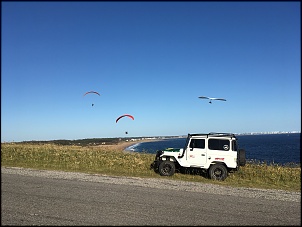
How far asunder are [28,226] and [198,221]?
477 cm

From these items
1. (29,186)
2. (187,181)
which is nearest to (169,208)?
(187,181)

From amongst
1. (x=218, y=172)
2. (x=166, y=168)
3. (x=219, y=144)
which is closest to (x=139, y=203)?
(x=166, y=168)

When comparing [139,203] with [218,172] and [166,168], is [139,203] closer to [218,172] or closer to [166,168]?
[166,168]

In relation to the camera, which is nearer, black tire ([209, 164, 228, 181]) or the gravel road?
the gravel road

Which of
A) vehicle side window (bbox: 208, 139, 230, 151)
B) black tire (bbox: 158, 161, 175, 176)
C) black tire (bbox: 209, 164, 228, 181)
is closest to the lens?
black tire (bbox: 209, 164, 228, 181)

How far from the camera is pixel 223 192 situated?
12.2 meters

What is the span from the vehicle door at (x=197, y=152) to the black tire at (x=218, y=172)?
2.43 feet

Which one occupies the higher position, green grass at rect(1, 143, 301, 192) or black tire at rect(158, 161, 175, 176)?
black tire at rect(158, 161, 175, 176)

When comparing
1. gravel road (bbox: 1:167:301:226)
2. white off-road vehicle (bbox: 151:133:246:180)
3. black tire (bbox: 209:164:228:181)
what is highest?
white off-road vehicle (bbox: 151:133:246:180)

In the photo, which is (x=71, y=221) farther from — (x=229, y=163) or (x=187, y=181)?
(x=229, y=163)

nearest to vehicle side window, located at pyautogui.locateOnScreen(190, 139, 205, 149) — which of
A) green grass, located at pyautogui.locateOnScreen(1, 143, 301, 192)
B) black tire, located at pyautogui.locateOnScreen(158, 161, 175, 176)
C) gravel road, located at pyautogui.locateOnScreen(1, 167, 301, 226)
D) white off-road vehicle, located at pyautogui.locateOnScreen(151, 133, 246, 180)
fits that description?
white off-road vehicle, located at pyautogui.locateOnScreen(151, 133, 246, 180)

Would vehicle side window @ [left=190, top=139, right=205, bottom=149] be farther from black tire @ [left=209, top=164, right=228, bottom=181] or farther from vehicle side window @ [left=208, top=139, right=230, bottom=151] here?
black tire @ [left=209, top=164, right=228, bottom=181]

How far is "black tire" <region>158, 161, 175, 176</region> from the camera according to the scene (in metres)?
16.7

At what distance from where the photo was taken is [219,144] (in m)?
16.2
